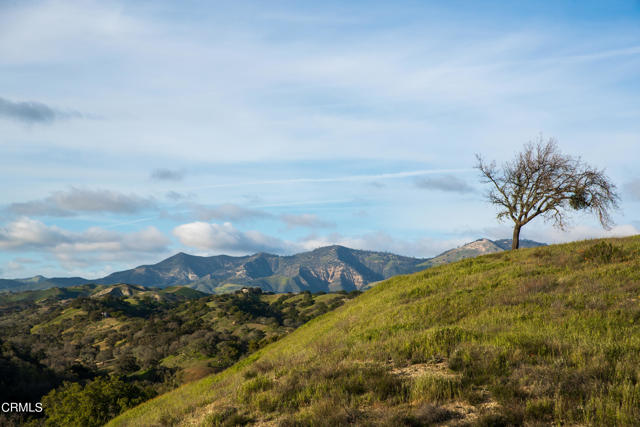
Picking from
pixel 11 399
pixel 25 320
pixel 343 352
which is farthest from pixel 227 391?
pixel 25 320

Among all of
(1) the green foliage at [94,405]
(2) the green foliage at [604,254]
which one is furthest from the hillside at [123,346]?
(2) the green foliage at [604,254]

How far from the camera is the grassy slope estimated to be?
6.94 m

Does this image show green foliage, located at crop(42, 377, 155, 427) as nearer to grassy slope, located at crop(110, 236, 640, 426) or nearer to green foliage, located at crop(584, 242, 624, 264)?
grassy slope, located at crop(110, 236, 640, 426)

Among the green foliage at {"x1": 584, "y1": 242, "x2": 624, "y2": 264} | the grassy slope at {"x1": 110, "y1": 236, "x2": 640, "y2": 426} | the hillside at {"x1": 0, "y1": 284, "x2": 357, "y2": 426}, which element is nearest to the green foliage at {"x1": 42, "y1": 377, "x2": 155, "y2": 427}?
the hillside at {"x1": 0, "y1": 284, "x2": 357, "y2": 426}

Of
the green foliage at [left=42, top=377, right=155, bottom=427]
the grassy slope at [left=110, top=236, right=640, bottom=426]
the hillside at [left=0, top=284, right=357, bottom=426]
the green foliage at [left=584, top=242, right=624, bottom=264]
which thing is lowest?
the hillside at [left=0, top=284, right=357, bottom=426]

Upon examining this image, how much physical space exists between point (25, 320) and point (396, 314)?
182 meters

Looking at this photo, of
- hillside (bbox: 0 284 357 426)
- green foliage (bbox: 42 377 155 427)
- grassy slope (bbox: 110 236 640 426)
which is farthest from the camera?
hillside (bbox: 0 284 357 426)

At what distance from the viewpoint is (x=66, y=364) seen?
63.3 metres

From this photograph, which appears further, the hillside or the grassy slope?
the hillside

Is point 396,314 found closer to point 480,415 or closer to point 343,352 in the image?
point 343,352

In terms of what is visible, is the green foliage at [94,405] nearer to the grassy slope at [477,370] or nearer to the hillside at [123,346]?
the hillside at [123,346]

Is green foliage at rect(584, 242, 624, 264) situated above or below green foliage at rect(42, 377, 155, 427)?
above

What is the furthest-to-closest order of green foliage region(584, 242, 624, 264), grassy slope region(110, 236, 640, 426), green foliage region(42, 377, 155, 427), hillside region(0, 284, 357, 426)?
hillside region(0, 284, 357, 426) < green foliage region(42, 377, 155, 427) < green foliage region(584, 242, 624, 264) < grassy slope region(110, 236, 640, 426)

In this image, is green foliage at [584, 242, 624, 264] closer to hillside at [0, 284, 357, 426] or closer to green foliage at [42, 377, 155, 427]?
hillside at [0, 284, 357, 426]
